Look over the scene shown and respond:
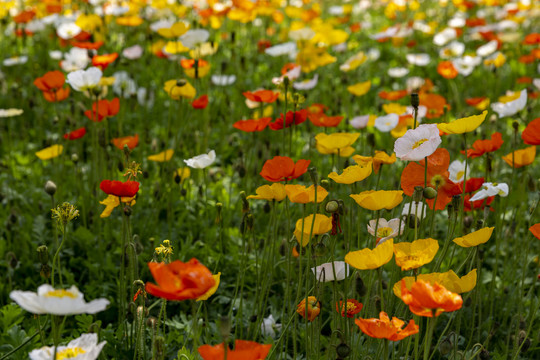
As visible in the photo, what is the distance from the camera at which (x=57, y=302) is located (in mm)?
1064

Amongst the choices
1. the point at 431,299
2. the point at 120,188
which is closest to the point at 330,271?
the point at 431,299

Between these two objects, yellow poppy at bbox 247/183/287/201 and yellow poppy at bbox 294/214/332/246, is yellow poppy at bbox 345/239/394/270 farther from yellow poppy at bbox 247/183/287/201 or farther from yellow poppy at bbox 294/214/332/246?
yellow poppy at bbox 247/183/287/201

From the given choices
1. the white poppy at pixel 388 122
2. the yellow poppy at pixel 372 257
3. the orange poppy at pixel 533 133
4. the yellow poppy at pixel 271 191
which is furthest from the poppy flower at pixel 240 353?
the white poppy at pixel 388 122

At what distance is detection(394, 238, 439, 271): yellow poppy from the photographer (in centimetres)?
146

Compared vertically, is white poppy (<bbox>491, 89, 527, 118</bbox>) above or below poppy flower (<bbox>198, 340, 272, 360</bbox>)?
below

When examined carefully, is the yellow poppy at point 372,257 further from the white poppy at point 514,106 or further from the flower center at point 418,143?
the white poppy at point 514,106

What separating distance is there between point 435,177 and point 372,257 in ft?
1.61

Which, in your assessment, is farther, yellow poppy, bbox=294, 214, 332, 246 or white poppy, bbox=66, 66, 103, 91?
white poppy, bbox=66, 66, 103, 91

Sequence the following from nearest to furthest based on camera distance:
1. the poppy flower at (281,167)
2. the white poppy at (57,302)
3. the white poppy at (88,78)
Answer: the white poppy at (57,302) < the poppy flower at (281,167) < the white poppy at (88,78)

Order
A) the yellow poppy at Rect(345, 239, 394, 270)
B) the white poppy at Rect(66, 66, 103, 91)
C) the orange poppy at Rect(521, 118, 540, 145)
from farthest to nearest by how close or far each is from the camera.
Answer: the white poppy at Rect(66, 66, 103, 91)
the orange poppy at Rect(521, 118, 540, 145)
the yellow poppy at Rect(345, 239, 394, 270)

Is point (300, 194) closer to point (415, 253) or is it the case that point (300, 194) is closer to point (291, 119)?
point (415, 253)

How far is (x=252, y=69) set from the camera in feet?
15.9

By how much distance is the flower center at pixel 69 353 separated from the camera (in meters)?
1.23

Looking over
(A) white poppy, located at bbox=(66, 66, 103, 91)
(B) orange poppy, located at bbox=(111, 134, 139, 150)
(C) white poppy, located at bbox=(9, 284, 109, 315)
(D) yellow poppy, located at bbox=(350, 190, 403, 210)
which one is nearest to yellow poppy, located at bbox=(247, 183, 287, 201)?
(D) yellow poppy, located at bbox=(350, 190, 403, 210)
